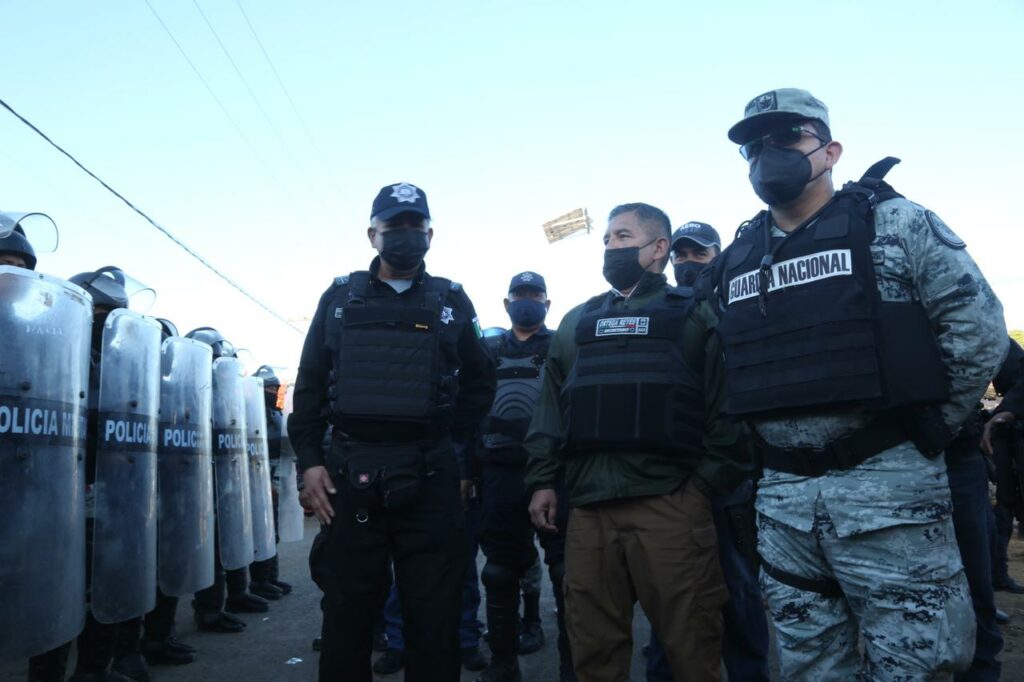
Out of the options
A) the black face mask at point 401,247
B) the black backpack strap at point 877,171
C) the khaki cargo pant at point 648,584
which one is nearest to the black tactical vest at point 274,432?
the black face mask at point 401,247

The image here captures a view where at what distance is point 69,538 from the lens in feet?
9.31

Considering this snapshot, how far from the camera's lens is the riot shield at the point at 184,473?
4.09m

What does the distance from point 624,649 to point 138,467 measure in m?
2.56

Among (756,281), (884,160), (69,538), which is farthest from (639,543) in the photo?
(69,538)

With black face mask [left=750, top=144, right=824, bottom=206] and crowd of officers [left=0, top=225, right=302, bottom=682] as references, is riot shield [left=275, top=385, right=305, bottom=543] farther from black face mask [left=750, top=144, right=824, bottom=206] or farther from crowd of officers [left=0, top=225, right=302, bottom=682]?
black face mask [left=750, top=144, right=824, bottom=206]

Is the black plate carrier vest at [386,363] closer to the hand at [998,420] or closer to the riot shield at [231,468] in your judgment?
the riot shield at [231,468]

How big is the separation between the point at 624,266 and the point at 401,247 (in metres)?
0.89

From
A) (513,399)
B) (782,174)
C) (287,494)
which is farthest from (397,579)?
(287,494)

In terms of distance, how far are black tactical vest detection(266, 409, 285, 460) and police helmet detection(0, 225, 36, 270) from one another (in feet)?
12.4

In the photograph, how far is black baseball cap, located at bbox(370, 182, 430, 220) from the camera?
9.53 feet

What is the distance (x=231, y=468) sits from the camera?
5105 mm

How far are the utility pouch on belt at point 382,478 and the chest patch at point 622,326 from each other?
82cm

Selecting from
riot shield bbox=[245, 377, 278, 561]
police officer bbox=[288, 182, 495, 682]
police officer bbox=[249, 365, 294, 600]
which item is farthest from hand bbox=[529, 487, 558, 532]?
police officer bbox=[249, 365, 294, 600]

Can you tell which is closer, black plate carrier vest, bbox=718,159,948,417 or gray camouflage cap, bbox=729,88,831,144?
black plate carrier vest, bbox=718,159,948,417
